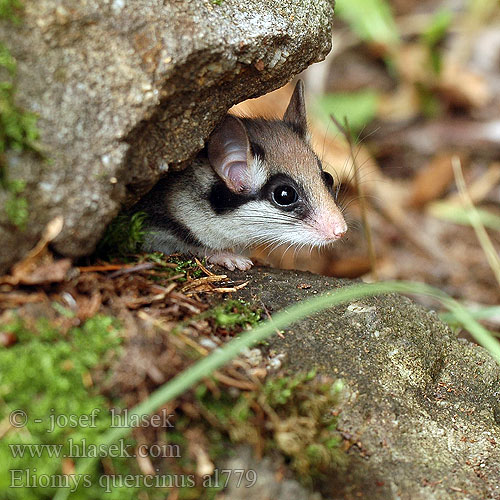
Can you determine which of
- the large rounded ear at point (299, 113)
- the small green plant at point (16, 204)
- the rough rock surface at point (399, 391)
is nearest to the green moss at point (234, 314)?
the rough rock surface at point (399, 391)

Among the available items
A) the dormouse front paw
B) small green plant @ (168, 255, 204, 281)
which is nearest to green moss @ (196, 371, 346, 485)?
small green plant @ (168, 255, 204, 281)

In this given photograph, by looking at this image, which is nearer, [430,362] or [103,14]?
[103,14]

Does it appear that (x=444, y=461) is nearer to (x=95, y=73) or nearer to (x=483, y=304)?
(x=95, y=73)

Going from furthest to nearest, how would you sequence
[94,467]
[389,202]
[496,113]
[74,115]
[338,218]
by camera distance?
[496,113]
[389,202]
[338,218]
[74,115]
[94,467]

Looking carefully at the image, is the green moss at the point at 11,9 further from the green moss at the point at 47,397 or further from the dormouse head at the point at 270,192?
the dormouse head at the point at 270,192

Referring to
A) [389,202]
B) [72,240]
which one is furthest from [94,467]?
[389,202]


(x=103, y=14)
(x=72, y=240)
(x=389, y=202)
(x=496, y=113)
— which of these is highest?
(x=103, y=14)
